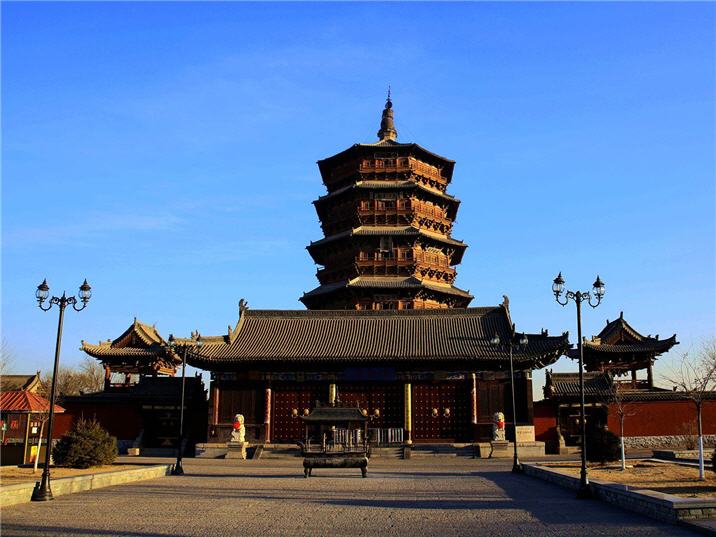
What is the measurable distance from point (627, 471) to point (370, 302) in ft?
81.8

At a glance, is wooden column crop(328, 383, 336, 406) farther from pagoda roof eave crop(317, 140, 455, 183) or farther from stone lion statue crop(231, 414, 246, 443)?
pagoda roof eave crop(317, 140, 455, 183)

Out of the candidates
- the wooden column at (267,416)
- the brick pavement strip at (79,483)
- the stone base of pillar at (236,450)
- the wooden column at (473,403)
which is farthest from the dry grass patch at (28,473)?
the wooden column at (473,403)

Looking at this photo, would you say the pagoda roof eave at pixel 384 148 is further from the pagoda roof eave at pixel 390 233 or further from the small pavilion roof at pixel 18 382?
the small pavilion roof at pixel 18 382

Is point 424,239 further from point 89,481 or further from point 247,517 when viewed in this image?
point 247,517

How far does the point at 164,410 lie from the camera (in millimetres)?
40000

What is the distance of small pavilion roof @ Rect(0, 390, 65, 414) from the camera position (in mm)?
26641

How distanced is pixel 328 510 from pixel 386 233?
3225 cm

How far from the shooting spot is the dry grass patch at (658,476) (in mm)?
16953

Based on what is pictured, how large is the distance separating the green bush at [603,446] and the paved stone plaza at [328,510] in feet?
13.5

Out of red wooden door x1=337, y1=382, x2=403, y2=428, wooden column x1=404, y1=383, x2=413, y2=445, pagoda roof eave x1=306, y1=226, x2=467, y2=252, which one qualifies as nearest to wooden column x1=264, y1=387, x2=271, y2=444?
red wooden door x1=337, y1=382, x2=403, y2=428

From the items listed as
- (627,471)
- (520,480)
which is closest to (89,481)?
(520,480)

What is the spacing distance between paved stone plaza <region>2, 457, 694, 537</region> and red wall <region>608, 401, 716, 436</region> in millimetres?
18544

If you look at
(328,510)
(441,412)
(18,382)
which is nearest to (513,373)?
(441,412)

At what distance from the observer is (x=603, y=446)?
2569 cm
